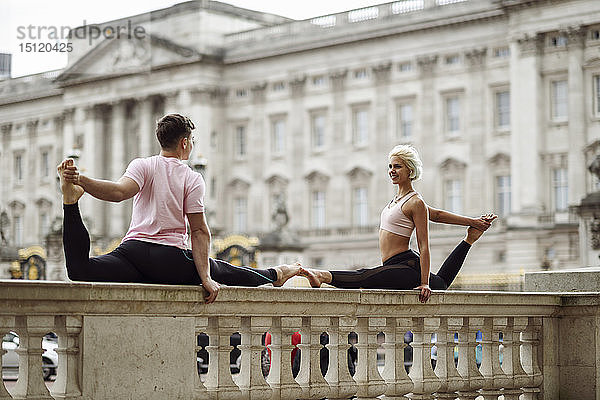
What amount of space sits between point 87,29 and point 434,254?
29.4 m

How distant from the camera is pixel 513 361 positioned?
1004cm

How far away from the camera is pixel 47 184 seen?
273 feet

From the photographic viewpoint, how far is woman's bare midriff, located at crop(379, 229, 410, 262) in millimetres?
9344

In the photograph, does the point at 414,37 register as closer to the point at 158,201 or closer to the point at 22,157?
the point at 22,157

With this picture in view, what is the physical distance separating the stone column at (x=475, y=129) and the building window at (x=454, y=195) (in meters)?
0.78

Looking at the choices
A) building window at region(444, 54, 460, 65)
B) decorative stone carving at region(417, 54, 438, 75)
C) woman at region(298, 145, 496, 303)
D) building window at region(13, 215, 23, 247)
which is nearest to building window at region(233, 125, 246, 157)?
decorative stone carving at region(417, 54, 438, 75)

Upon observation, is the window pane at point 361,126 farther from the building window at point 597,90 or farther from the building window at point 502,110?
the building window at point 597,90

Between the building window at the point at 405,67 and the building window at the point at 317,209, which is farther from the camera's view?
the building window at the point at 317,209

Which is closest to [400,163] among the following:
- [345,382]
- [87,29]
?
[345,382]

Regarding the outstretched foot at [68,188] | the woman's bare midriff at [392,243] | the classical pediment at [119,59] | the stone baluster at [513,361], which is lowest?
the stone baluster at [513,361]

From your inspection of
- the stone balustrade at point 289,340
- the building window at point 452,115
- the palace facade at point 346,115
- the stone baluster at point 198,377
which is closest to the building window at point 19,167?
the palace facade at point 346,115

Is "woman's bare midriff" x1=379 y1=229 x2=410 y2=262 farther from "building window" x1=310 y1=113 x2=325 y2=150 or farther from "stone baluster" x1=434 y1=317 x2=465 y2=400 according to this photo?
"building window" x1=310 y1=113 x2=325 y2=150

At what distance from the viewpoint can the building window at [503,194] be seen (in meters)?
59.5

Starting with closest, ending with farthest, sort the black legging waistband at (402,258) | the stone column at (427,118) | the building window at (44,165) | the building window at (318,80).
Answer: the black legging waistband at (402,258)
the stone column at (427,118)
the building window at (318,80)
the building window at (44,165)
